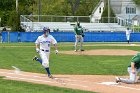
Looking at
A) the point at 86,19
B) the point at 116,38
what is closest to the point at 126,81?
the point at 116,38

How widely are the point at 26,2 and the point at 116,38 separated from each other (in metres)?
49.4

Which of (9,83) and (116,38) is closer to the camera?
(9,83)

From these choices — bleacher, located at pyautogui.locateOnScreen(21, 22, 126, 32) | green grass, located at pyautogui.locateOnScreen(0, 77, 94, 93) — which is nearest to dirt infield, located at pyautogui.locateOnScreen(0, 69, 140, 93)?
green grass, located at pyautogui.locateOnScreen(0, 77, 94, 93)

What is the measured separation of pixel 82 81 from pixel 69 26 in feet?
154

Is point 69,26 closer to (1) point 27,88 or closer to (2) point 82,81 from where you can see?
(2) point 82,81

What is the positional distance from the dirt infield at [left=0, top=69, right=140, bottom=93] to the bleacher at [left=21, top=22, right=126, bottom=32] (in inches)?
1725

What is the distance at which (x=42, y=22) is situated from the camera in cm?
6328


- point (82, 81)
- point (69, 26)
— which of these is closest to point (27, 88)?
point (82, 81)

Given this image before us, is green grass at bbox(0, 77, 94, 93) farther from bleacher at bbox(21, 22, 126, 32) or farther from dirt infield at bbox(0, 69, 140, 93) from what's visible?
bleacher at bbox(21, 22, 126, 32)

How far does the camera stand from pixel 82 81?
14.7 meters

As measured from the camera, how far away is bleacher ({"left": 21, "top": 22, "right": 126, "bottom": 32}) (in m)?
Answer: 60.8

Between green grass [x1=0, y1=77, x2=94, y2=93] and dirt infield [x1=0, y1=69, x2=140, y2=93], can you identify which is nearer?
green grass [x1=0, y1=77, x2=94, y2=93]

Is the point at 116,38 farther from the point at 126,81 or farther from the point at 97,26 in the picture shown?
the point at 126,81

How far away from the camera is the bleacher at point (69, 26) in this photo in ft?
200
